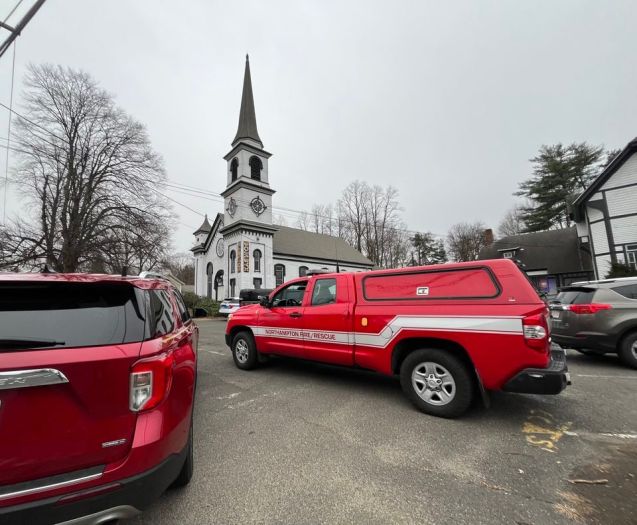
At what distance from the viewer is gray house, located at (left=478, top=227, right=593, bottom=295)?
22.8 meters

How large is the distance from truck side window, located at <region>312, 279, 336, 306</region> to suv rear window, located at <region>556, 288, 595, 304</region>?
5314mm

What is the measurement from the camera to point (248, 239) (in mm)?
28719

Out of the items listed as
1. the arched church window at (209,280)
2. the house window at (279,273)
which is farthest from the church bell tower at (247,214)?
the arched church window at (209,280)

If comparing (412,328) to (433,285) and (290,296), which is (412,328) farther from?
(290,296)

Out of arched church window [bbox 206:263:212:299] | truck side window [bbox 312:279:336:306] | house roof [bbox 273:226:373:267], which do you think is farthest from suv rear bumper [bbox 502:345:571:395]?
arched church window [bbox 206:263:212:299]

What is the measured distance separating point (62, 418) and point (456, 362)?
3.68 meters

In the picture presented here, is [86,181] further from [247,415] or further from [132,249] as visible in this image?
[247,415]

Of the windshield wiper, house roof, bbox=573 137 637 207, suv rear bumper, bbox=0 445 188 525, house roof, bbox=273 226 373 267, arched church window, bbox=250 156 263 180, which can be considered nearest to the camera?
suv rear bumper, bbox=0 445 188 525

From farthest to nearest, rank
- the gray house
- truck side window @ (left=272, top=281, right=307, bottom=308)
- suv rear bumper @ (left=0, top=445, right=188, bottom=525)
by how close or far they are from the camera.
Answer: the gray house
truck side window @ (left=272, top=281, right=307, bottom=308)
suv rear bumper @ (left=0, top=445, right=188, bottom=525)

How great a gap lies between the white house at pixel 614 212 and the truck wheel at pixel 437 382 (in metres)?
19.4

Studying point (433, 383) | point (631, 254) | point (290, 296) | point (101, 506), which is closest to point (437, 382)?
point (433, 383)

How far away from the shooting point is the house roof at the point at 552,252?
2292 cm

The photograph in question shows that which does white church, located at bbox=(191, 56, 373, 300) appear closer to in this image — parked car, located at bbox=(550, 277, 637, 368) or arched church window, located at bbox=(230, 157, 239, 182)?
arched church window, located at bbox=(230, 157, 239, 182)

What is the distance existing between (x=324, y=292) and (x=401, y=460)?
276 cm
